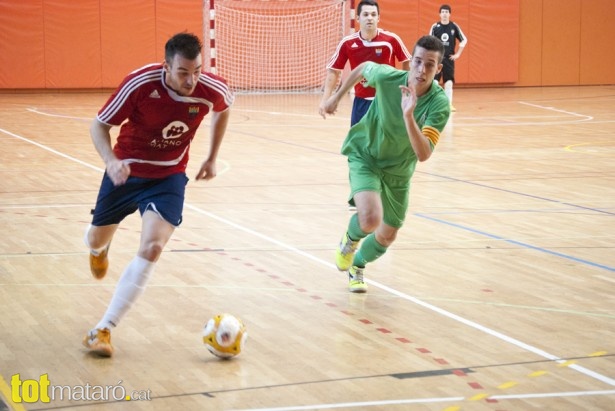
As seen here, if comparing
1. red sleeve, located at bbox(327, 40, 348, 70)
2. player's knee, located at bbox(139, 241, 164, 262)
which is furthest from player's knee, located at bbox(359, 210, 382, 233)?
red sleeve, located at bbox(327, 40, 348, 70)

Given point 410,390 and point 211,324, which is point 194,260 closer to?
point 211,324

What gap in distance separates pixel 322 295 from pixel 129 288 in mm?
1630

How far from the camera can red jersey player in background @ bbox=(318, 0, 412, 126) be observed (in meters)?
9.11

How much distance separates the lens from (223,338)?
4824 mm

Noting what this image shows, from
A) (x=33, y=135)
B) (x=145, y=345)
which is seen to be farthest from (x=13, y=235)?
(x=33, y=135)

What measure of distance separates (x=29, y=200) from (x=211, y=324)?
520 centimetres

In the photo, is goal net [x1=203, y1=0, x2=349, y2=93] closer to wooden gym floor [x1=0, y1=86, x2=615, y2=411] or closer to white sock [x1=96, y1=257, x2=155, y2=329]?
wooden gym floor [x1=0, y1=86, x2=615, y2=411]

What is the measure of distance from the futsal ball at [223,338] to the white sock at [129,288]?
0.39 meters

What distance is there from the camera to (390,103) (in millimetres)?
5945

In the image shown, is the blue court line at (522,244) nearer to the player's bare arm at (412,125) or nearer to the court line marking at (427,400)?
the player's bare arm at (412,125)

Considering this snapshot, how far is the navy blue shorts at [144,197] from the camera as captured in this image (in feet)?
16.6

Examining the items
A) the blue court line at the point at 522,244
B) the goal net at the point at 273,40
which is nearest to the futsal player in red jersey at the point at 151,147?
the blue court line at the point at 522,244

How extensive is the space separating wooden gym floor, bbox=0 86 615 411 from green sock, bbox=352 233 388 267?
7.9 inches

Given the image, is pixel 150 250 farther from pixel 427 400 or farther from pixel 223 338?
pixel 427 400
